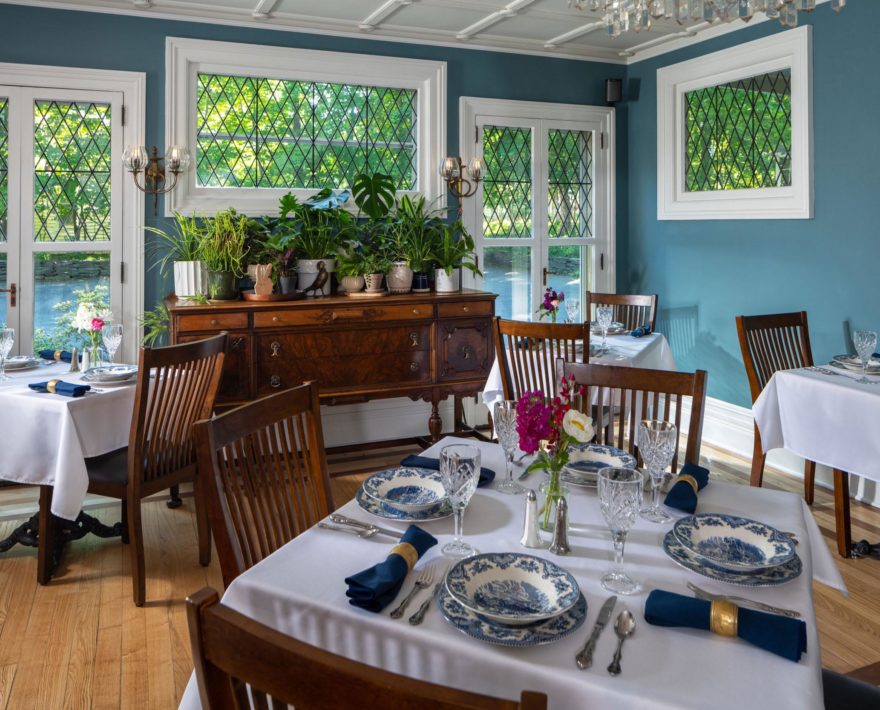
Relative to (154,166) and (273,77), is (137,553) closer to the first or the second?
(154,166)

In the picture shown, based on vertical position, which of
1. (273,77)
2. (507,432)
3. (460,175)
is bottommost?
(507,432)

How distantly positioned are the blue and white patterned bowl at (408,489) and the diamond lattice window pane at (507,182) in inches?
138

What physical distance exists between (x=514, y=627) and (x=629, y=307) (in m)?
3.89

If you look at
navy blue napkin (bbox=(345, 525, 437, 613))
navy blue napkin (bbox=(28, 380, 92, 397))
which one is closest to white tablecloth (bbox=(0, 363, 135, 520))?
navy blue napkin (bbox=(28, 380, 92, 397))

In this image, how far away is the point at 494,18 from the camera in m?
4.38

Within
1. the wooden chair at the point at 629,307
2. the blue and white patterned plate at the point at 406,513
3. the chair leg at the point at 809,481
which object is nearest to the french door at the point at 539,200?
the wooden chair at the point at 629,307

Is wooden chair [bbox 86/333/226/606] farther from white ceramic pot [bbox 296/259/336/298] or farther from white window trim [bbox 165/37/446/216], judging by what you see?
white window trim [bbox 165/37/446/216]

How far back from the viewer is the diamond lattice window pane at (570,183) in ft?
17.4

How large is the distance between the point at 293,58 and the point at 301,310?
1.59 meters

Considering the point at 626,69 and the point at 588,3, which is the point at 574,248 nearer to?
the point at 626,69

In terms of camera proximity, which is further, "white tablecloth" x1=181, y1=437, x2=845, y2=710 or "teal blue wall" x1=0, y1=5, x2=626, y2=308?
"teal blue wall" x1=0, y1=5, x2=626, y2=308

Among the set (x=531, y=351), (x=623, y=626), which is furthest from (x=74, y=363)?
(x=623, y=626)

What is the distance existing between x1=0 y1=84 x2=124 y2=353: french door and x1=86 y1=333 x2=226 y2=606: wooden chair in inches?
60.1

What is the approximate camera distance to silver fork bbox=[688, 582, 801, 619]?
1.19m
